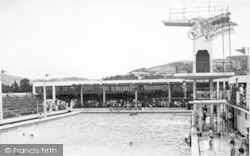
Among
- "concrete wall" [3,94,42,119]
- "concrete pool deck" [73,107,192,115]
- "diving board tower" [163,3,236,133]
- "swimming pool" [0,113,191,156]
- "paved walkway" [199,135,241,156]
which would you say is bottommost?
"swimming pool" [0,113,191,156]

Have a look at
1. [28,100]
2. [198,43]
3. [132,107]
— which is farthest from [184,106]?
[198,43]

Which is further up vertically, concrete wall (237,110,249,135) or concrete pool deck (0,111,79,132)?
concrete wall (237,110,249,135)

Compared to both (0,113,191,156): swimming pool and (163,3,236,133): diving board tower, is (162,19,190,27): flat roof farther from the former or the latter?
(0,113,191,156): swimming pool

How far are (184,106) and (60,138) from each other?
613 inches

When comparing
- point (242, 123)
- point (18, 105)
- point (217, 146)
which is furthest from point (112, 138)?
point (18, 105)

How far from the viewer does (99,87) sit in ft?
116

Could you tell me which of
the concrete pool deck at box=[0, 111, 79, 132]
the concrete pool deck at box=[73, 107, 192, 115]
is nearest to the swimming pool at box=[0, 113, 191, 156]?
the concrete pool deck at box=[0, 111, 79, 132]

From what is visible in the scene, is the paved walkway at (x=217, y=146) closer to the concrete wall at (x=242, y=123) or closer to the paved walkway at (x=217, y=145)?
the paved walkway at (x=217, y=145)

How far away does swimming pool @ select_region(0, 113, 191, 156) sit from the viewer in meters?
12.4

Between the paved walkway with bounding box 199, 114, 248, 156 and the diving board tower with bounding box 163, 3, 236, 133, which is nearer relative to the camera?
the paved walkway with bounding box 199, 114, 248, 156

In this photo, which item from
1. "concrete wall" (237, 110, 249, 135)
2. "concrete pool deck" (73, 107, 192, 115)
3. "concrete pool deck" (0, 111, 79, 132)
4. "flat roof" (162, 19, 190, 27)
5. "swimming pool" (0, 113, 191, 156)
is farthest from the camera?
"concrete pool deck" (73, 107, 192, 115)

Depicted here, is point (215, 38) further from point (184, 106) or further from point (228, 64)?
point (184, 106)

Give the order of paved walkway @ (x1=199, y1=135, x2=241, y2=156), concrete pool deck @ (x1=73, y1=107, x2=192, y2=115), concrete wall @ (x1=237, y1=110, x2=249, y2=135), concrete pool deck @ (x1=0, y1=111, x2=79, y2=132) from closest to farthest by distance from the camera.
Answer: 1. paved walkway @ (x1=199, y1=135, x2=241, y2=156)
2. concrete wall @ (x1=237, y1=110, x2=249, y2=135)
3. concrete pool deck @ (x1=0, y1=111, x2=79, y2=132)
4. concrete pool deck @ (x1=73, y1=107, x2=192, y2=115)

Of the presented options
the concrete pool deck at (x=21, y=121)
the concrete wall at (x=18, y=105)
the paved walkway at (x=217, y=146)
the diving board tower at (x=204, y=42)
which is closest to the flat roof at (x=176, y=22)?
the diving board tower at (x=204, y=42)
